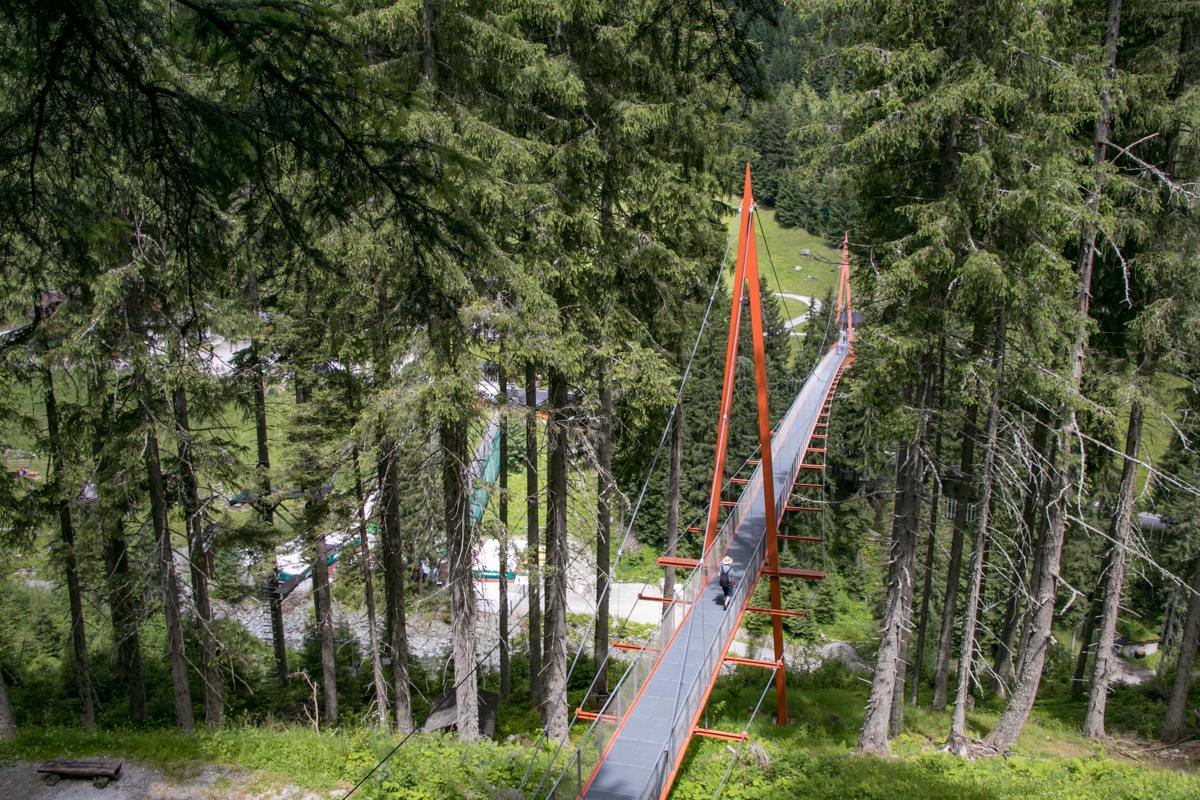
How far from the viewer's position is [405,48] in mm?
8305

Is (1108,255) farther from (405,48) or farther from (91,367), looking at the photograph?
(91,367)

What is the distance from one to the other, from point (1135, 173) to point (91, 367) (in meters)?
14.6

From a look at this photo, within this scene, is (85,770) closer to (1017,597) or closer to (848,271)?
(1017,597)

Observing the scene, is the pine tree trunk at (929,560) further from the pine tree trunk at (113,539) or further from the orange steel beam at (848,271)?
the pine tree trunk at (113,539)

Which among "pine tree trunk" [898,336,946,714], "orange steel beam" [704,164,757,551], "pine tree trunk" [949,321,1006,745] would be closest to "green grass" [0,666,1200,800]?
"pine tree trunk" [949,321,1006,745]

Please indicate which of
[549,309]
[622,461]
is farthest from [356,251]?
[622,461]

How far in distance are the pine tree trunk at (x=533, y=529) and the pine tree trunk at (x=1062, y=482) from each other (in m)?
6.77

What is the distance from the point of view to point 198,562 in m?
10.7

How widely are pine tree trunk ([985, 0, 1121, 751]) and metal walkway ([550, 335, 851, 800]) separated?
127 inches

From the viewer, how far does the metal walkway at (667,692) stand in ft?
23.5

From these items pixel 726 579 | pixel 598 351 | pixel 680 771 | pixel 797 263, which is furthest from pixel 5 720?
pixel 797 263

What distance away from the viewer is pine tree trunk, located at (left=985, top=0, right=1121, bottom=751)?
33.2 feet

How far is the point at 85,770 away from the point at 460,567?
12.9 ft

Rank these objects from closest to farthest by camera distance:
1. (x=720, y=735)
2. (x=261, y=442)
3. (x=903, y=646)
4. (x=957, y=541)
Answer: (x=720, y=735)
(x=903, y=646)
(x=261, y=442)
(x=957, y=541)
